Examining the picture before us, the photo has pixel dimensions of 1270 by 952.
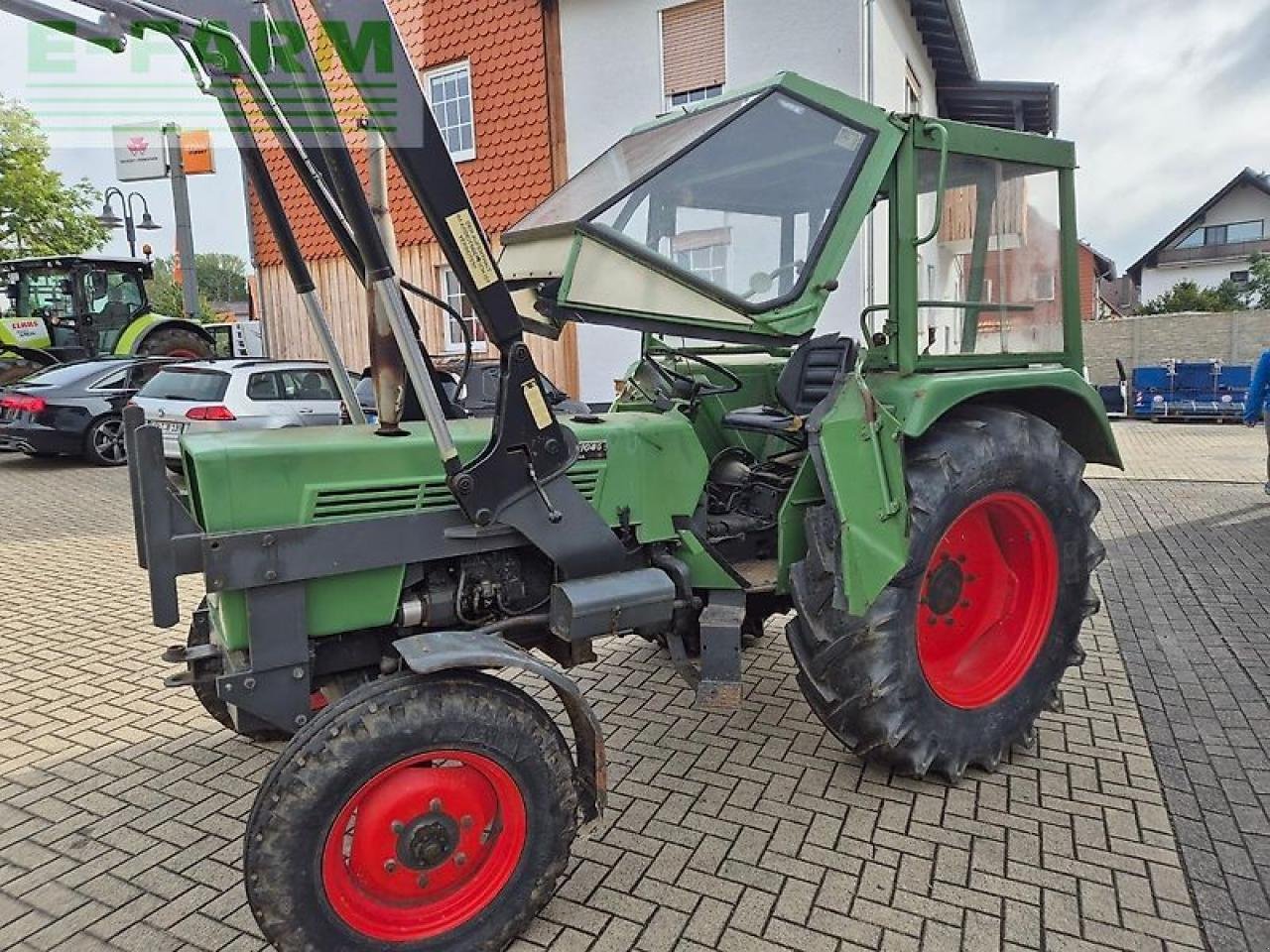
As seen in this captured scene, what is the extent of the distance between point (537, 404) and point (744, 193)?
99cm

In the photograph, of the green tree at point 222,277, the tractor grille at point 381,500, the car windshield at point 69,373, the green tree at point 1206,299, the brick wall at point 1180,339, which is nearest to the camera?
the tractor grille at point 381,500

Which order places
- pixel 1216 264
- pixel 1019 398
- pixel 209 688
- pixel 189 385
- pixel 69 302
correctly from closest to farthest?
1. pixel 209 688
2. pixel 1019 398
3. pixel 189 385
4. pixel 69 302
5. pixel 1216 264

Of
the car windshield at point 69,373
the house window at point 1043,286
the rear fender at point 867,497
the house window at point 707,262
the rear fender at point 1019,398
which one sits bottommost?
the rear fender at point 867,497

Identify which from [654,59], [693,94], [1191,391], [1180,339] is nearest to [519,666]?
[693,94]

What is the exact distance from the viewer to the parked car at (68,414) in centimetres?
1112

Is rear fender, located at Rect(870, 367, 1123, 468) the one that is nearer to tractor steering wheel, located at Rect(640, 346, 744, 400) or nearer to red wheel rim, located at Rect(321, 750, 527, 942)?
tractor steering wheel, located at Rect(640, 346, 744, 400)

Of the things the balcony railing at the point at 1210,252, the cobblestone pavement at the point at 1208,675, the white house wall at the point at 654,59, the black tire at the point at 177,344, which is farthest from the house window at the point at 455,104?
the balcony railing at the point at 1210,252

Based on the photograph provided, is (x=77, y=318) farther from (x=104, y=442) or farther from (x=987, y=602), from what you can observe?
(x=987, y=602)

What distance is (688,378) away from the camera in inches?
145

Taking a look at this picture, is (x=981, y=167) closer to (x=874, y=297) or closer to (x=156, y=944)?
(x=874, y=297)

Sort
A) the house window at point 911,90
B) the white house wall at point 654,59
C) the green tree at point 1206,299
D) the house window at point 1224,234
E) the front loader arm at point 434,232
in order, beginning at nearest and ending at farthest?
the front loader arm at point 434,232
the white house wall at point 654,59
the house window at point 911,90
the green tree at point 1206,299
the house window at point 1224,234

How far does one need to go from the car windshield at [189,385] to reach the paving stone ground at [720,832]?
5.24m

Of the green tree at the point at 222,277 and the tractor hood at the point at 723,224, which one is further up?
the green tree at the point at 222,277

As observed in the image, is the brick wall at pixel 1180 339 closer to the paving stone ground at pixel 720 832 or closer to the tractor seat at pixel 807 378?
the tractor seat at pixel 807 378
